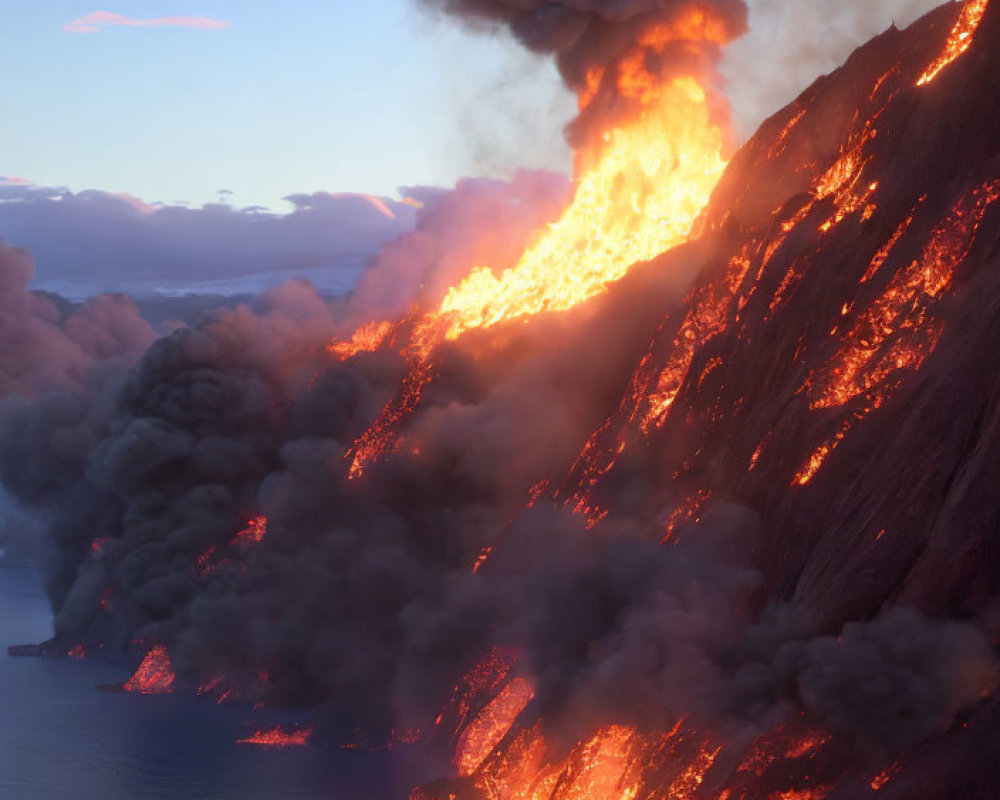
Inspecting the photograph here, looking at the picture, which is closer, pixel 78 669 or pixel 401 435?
pixel 401 435

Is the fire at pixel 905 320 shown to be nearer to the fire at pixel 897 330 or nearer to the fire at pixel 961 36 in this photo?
the fire at pixel 897 330

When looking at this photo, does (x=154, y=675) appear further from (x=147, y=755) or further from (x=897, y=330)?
(x=897, y=330)

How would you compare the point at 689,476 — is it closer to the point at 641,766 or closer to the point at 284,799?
the point at 641,766

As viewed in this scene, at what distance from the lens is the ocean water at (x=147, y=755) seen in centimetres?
5238

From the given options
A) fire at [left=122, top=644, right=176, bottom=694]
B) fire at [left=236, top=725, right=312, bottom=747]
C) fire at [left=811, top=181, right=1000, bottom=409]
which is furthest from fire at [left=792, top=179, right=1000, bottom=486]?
fire at [left=122, top=644, right=176, bottom=694]

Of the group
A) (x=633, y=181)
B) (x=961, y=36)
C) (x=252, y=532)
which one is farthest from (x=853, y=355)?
(x=252, y=532)

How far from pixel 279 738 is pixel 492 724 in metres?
17.6

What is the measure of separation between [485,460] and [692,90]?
18.5 m

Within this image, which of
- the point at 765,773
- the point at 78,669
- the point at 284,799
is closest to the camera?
the point at 765,773

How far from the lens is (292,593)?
230 feet

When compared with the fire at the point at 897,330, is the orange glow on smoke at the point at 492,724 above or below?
below

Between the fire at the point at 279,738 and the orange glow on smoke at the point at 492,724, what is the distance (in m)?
13.9

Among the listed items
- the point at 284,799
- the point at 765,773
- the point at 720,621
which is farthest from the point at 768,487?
the point at 284,799

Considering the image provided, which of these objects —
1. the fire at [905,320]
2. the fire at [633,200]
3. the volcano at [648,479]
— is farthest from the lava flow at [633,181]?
the fire at [905,320]
